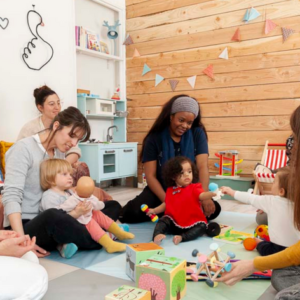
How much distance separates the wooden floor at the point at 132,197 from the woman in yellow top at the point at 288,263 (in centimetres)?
165

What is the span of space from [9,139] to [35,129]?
25.7 inches

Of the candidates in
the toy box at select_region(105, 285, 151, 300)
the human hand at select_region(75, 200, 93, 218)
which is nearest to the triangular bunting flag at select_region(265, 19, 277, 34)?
the human hand at select_region(75, 200, 93, 218)

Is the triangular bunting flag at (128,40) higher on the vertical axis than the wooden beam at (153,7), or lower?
lower

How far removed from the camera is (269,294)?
1.28 meters

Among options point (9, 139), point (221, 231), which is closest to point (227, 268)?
point (221, 231)

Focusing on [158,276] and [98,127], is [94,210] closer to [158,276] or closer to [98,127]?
[158,276]

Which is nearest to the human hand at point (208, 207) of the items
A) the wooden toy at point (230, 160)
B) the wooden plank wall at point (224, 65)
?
the wooden toy at point (230, 160)

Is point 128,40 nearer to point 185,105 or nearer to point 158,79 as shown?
point 158,79

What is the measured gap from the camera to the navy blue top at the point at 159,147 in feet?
8.09

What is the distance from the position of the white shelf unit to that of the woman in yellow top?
122 inches

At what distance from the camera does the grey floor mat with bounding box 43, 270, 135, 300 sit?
1274 mm

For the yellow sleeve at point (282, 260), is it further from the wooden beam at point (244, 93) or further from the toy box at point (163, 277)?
the wooden beam at point (244, 93)

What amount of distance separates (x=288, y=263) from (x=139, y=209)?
144 centimetres

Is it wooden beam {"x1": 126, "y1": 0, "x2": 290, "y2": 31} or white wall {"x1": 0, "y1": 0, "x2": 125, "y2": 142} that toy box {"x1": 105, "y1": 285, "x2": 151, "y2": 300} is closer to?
white wall {"x1": 0, "y1": 0, "x2": 125, "y2": 142}
